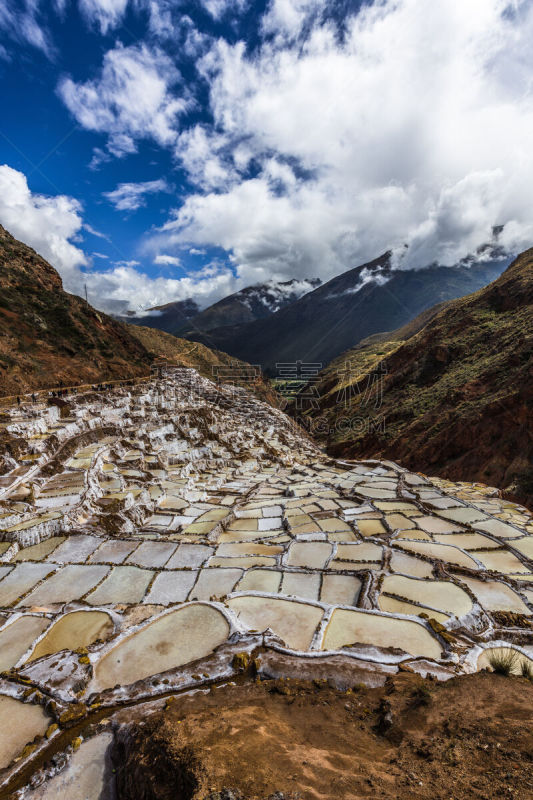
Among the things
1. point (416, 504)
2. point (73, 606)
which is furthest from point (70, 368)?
point (416, 504)

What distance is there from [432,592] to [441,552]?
2.74 meters

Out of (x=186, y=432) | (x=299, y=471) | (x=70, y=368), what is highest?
(x=70, y=368)

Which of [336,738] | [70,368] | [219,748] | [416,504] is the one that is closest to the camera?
[219,748]

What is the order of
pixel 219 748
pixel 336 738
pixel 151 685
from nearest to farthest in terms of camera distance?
pixel 219 748, pixel 336 738, pixel 151 685

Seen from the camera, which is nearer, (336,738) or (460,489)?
(336,738)

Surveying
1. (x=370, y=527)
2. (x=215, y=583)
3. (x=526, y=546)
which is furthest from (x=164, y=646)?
(x=526, y=546)

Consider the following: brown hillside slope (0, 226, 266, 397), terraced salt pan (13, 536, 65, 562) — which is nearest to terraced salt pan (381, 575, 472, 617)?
terraced salt pan (13, 536, 65, 562)

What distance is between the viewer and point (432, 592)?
811 centimetres

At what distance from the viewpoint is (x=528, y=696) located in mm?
4309

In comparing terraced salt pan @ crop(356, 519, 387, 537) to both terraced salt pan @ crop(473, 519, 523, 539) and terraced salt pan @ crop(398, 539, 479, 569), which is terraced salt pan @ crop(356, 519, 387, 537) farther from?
terraced salt pan @ crop(473, 519, 523, 539)

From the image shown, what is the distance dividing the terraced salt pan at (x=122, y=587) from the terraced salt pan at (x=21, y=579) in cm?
147

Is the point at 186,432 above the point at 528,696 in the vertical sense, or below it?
above

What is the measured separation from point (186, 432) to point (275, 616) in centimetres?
1745

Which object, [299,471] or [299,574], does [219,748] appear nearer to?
[299,574]
